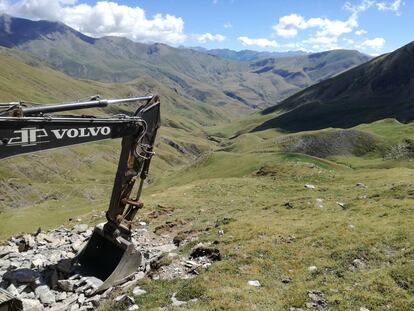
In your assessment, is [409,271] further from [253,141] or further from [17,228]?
[253,141]

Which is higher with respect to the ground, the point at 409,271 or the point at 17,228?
the point at 409,271

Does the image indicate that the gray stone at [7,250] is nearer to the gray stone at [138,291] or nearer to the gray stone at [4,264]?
the gray stone at [4,264]

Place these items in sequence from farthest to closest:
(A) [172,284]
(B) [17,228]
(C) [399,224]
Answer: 1. (B) [17,228]
2. (C) [399,224]
3. (A) [172,284]

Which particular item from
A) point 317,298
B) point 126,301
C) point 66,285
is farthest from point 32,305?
point 317,298

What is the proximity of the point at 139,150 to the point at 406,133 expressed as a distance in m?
97.1

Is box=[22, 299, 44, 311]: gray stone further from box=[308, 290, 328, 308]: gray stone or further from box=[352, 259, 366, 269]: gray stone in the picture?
box=[352, 259, 366, 269]: gray stone

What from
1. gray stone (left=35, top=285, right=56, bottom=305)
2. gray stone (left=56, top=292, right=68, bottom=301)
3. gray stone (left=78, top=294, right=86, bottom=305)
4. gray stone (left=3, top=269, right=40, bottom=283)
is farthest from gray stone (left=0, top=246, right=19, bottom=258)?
gray stone (left=78, top=294, right=86, bottom=305)

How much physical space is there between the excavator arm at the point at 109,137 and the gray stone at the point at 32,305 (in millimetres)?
2388

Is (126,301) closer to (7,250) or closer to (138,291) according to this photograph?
(138,291)

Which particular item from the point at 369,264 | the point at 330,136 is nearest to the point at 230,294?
the point at 369,264

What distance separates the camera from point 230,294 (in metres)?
16.2

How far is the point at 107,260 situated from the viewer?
67.2 ft

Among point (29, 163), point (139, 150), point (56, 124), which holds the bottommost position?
point (29, 163)

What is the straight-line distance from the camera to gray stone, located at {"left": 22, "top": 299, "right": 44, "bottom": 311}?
17.2 m
